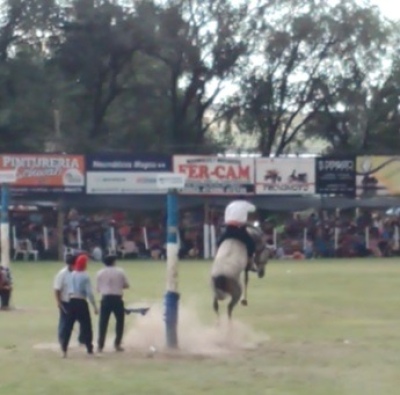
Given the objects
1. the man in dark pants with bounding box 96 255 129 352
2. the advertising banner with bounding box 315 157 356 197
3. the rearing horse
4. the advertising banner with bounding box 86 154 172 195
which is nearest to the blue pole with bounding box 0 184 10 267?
the rearing horse

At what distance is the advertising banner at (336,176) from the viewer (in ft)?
208

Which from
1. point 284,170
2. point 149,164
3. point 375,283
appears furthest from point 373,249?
point 375,283

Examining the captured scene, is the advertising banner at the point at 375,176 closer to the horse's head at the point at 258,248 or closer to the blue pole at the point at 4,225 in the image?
the blue pole at the point at 4,225

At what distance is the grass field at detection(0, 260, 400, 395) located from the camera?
56.3 ft

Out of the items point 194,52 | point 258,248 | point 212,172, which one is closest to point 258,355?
point 258,248

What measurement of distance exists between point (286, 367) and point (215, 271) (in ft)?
15.0

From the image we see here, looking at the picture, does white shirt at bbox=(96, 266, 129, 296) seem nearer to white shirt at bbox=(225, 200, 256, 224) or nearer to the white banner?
white shirt at bbox=(225, 200, 256, 224)

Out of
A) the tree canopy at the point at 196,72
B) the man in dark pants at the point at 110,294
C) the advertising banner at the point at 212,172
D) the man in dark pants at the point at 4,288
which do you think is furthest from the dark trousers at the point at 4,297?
the tree canopy at the point at 196,72

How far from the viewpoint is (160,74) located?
78.9 m

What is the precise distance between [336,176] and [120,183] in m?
9.89

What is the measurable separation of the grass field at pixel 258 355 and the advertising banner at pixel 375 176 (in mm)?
24721

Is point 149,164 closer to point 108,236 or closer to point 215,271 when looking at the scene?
point 108,236

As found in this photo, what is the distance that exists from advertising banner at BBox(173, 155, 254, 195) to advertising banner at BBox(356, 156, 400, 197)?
18.1 feet

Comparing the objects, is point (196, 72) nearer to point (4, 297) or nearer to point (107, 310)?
point (4, 297)
